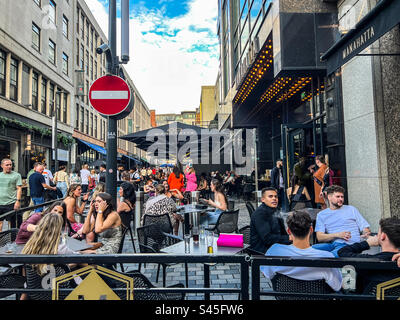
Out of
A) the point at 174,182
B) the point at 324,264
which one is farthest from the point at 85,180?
the point at 324,264

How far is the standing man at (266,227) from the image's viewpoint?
3424mm

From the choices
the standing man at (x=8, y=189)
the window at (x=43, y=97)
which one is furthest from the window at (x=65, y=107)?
the standing man at (x=8, y=189)

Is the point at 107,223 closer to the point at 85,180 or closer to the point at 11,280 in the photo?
the point at 11,280

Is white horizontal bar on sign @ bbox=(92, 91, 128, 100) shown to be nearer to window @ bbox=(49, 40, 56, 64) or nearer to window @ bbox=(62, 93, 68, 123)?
window @ bbox=(49, 40, 56, 64)

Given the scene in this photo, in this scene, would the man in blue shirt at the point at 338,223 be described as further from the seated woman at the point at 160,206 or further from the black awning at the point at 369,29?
the seated woman at the point at 160,206

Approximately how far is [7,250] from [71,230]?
161cm

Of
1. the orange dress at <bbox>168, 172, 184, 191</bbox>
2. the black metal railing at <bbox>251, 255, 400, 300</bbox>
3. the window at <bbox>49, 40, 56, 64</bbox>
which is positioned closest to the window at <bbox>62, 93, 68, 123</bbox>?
the window at <bbox>49, 40, 56, 64</bbox>

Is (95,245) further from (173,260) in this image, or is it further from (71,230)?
(173,260)

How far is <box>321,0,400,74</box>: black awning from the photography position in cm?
353

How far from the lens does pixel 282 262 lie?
185 centimetres

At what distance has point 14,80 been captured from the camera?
1728 centimetres

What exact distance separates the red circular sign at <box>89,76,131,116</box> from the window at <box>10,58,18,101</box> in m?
16.4
